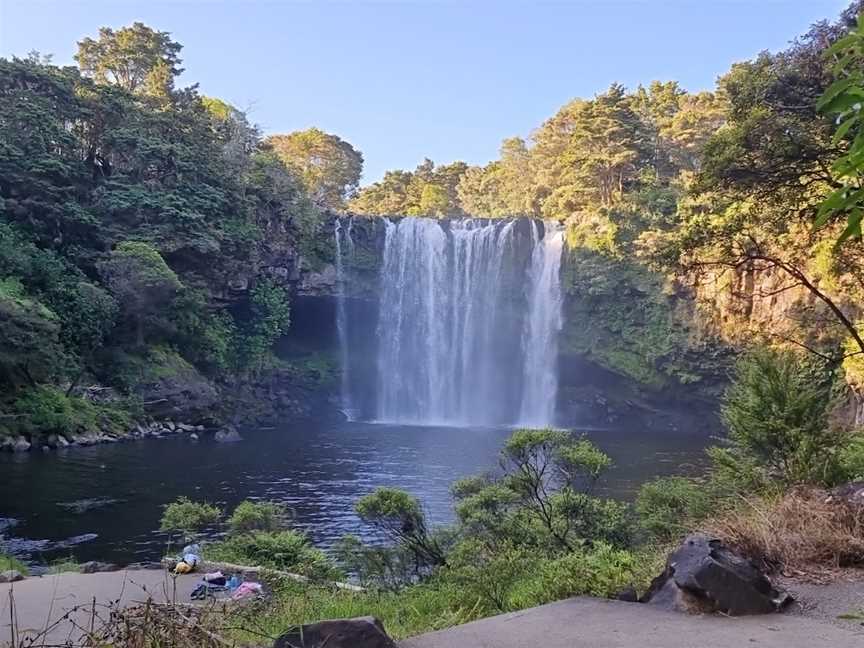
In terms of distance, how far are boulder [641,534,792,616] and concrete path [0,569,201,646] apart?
475 cm

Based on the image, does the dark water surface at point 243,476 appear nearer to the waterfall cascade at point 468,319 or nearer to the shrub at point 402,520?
the shrub at point 402,520

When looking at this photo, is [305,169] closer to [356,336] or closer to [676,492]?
[356,336]

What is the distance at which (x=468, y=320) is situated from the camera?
37.6 meters

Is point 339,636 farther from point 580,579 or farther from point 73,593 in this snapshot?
point 73,593

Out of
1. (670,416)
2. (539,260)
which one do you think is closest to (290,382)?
(539,260)

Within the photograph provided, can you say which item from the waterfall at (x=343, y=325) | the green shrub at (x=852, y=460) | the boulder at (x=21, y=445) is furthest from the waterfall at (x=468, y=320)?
the green shrub at (x=852, y=460)

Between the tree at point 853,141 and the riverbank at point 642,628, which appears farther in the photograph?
the riverbank at point 642,628

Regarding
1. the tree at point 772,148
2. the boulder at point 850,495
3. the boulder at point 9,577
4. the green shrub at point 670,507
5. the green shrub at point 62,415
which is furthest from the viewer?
the green shrub at point 62,415

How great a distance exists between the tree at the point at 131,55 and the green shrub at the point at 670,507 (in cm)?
4047

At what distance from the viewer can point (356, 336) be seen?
39.5 metres

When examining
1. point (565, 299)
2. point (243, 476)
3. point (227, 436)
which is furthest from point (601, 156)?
point (243, 476)

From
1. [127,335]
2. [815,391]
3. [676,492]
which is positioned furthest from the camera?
[127,335]

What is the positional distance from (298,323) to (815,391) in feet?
112

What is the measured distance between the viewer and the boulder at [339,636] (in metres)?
3.50
